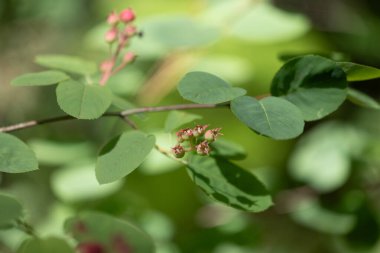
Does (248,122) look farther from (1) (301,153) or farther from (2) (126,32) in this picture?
(1) (301,153)

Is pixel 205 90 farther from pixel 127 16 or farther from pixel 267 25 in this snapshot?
pixel 267 25

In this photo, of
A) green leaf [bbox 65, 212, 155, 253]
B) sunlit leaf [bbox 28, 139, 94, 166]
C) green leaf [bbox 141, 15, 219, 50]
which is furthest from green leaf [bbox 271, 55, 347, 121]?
sunlit leaf [bbox 28, 139, 94, 166]

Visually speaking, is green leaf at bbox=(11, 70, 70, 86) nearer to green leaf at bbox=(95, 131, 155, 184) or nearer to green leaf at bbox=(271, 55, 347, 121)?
green leaf at bbox=(95, 131, 155, 184)

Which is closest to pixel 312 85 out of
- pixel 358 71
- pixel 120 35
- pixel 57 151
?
pixel 358 71

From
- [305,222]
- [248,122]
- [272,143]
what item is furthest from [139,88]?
[248,122]

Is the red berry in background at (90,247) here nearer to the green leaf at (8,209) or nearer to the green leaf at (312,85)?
the green leaf at (8,209)
